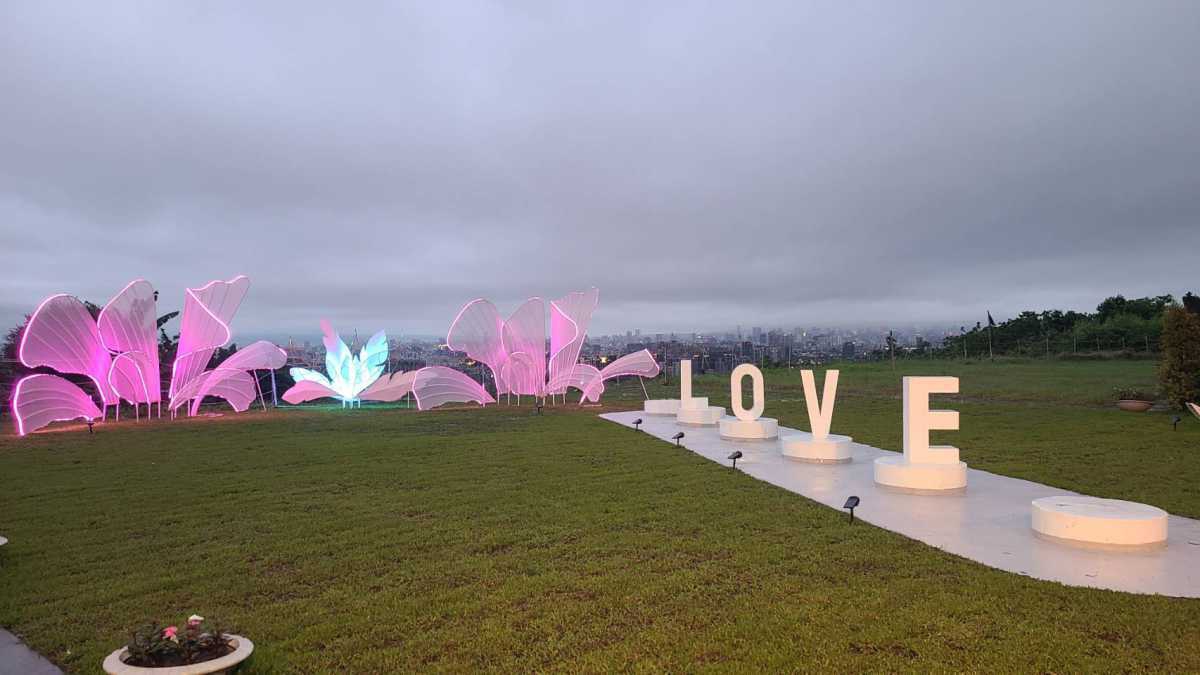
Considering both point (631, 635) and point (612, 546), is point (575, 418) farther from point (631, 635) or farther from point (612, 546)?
point (631, 635)

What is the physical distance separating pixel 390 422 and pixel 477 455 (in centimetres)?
754

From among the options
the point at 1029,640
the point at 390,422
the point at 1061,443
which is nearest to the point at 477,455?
the point at 390,422

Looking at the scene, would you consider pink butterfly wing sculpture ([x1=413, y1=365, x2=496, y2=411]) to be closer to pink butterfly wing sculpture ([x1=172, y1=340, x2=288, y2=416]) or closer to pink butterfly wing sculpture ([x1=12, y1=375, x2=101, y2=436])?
pink butterfly wing sculpture ([x1=172, y1=340, x2=288, y2=416])

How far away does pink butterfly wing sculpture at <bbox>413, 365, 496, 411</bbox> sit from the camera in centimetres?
2312

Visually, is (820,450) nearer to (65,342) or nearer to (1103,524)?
(1103,524)

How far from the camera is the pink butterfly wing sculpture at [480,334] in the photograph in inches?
907

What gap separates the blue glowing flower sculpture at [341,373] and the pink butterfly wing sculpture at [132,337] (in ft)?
18.1

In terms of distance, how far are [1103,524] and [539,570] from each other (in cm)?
510

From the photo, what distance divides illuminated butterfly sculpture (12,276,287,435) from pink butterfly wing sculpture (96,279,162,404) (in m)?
0.02

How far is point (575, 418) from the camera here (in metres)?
19.5

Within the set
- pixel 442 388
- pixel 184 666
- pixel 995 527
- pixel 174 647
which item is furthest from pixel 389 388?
pixel 184 666

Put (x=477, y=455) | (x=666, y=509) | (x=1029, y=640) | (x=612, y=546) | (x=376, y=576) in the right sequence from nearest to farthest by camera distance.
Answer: (x=1029, y=640) → (x=376, y=576) → (x=612, y=546) → (x=666, y=509) → (x=477, y=455)

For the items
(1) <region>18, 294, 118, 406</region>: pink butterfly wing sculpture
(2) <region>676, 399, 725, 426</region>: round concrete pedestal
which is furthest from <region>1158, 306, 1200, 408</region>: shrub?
(1) <region>18, 294, 118, 406</region>: pink butterfly wing sculpture

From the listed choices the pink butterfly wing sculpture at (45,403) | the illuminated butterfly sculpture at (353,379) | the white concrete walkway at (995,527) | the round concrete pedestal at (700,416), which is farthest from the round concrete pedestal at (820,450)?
the pink butterfly wing sculpture at (45,403)
